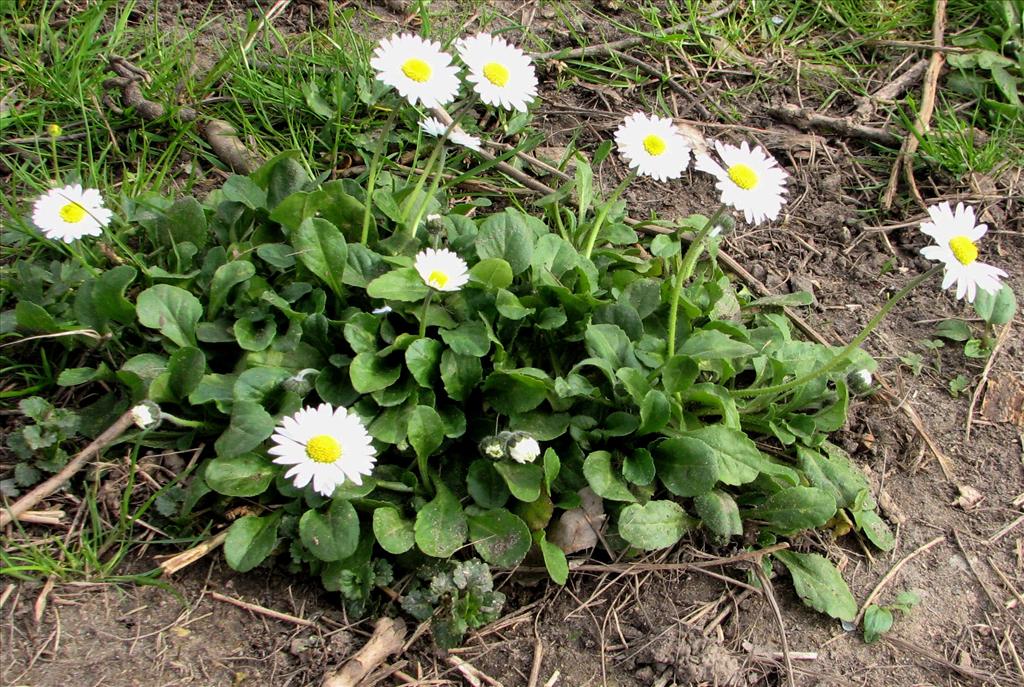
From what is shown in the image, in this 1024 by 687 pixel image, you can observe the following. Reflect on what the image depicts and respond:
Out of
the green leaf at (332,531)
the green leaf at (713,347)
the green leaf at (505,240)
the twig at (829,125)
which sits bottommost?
the green leaf at (332,531)

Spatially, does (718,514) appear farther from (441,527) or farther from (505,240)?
(505,240)

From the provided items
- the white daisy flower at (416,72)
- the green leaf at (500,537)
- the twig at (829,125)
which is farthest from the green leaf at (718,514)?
the twig at (829,125)

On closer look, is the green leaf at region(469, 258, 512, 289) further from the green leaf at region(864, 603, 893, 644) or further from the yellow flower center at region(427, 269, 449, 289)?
the green leaf at region(864, 603, 893, 644)

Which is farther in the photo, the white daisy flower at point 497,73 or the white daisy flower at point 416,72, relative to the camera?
the white daisy flower at point 497,73

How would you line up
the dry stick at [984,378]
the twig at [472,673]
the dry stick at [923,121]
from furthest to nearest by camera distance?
the dry stick at [923,121] → the dry stick at [984,378] → the twig at [472,673]

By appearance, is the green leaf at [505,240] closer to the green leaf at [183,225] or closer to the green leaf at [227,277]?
the green leaf at [227,277]

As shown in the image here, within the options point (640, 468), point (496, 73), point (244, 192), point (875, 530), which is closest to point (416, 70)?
point (496, 73)

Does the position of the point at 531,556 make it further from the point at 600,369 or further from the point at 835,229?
the point at 835,229
